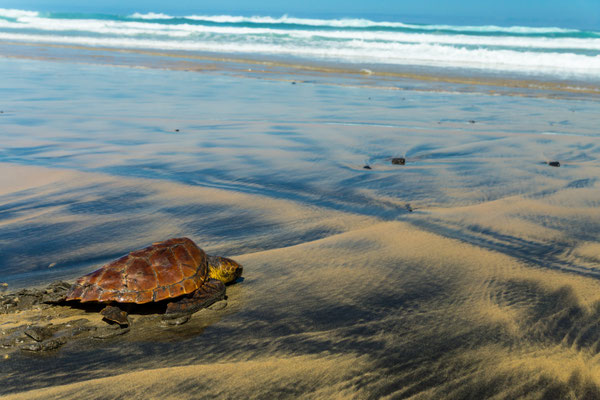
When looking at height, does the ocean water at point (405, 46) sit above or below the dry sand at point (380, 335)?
above

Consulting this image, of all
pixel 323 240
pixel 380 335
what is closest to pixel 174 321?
pixel 380 335

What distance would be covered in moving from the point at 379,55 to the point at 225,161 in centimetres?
2001

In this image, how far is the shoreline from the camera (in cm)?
1359

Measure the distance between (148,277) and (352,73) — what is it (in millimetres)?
14789

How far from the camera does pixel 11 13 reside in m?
58.5

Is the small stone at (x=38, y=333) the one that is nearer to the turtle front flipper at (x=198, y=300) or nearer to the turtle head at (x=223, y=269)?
the turtle front flipper at (x=198, y=300)

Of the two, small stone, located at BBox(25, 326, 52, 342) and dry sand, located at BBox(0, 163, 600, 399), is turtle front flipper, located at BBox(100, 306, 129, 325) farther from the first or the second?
small stone, located at BBox(25, 326, 52, 342)

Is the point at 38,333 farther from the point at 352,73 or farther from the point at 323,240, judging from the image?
the point at 352,73

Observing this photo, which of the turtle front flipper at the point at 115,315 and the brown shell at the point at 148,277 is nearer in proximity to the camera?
the turtle front flipper at the point at 115,315

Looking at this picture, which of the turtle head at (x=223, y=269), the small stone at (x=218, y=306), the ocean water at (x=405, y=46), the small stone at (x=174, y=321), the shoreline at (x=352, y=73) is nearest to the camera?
the small stone at (x=174, y=321)

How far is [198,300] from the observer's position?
297 centimetres

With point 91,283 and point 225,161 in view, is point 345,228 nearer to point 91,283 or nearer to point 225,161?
point 91,283

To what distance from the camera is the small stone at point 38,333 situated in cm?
256

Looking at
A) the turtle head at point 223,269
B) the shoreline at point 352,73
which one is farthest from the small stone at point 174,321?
the shoreline at point 352,73
